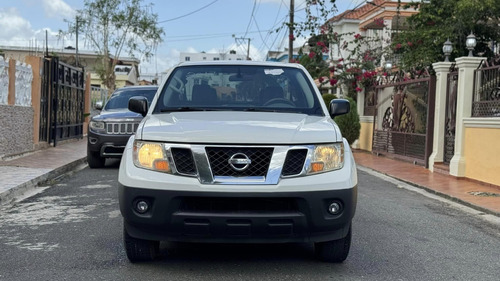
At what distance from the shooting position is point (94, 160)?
39.7 feet

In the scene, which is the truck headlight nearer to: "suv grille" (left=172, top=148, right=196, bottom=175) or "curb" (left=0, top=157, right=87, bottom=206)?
"suv grille" (left=172, top=148, right=196, bottom=175)

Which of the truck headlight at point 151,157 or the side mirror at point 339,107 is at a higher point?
the side mirror at point 339,107

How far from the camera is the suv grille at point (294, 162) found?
419cm

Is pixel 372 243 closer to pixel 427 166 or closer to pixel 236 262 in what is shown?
pixel 236 262

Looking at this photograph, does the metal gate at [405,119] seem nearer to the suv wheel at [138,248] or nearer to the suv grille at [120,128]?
the suv grille at [120,128]

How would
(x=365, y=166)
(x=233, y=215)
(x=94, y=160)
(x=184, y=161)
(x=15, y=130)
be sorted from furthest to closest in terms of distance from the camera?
(x=365, y=166), (x=15, y=130), (x=94, y=160), (x=184, y=161), (x=233, y=215)

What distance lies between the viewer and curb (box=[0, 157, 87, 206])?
8094 mm

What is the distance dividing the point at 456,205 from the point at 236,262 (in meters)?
5.55

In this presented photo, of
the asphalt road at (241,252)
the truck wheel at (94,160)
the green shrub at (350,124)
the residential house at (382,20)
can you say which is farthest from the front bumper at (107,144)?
the residential house at (382,20)

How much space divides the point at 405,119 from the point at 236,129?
1279cm

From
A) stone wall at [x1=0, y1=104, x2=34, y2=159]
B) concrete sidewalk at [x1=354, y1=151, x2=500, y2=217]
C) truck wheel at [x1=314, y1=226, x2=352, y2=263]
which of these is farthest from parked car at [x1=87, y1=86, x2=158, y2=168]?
truck wheel at [x1=314, y1=226, x2=352, y2=263]

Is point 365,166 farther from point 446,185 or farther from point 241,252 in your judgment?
point 241,252

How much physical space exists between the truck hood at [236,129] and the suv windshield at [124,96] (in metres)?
8.09

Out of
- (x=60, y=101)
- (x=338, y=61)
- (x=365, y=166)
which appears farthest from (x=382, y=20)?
(x=60, y=101)
